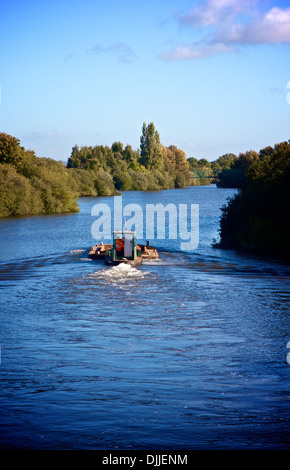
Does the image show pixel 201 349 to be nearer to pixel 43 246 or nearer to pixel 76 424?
pixel 76 424

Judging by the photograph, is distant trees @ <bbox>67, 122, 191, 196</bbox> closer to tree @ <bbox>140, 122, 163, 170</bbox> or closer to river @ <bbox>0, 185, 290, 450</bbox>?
tree @ <bbox>140, 122, 163, 170</bbox>

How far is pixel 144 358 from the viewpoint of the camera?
45.3 ft

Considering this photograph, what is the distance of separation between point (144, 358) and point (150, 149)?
161244 millimetres

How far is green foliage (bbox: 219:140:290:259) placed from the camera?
3519 cm

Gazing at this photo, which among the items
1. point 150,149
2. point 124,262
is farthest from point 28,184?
point 150,149

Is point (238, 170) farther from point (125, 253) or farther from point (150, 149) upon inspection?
Answer: point (125, 253)

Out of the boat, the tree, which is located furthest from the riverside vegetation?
the boat

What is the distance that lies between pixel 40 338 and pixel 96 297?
6523 millimetres

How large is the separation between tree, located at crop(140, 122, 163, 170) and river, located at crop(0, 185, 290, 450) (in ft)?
479

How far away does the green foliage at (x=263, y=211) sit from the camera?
115 feet

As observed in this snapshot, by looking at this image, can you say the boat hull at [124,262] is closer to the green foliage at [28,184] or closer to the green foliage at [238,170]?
the green foliage at [28,184]

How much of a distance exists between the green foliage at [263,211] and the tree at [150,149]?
133 meters

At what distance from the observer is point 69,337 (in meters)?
16.1

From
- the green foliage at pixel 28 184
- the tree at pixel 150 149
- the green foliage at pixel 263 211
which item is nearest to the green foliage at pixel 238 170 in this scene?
the green foliage at pixel 28 184
